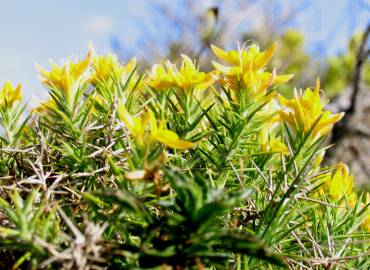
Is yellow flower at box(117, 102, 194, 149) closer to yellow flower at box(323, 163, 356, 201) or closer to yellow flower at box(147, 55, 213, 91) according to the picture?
yellow flower at box(147, 55, 213, 91)

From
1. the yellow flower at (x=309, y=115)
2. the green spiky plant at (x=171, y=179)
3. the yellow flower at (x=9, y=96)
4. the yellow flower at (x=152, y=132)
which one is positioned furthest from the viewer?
the yellow flower at (x=9, y=96)

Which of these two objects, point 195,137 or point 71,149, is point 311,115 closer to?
point 195,137

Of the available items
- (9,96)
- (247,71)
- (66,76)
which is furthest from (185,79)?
(9,96)

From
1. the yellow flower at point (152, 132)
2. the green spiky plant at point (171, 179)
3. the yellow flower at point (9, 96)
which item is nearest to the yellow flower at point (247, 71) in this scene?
the green spiky plant at point (171, 179)

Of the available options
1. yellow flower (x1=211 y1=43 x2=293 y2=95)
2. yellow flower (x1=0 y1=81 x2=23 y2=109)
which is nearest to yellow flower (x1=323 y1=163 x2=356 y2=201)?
yellow flower (x1=211 y1=43 x2=293 y2=95)

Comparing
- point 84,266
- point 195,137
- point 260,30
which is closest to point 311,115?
point 195,137

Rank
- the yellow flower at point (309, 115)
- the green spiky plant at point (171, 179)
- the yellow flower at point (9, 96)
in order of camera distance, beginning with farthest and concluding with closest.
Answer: the yellow flower at point (9, 96)
the yellow flower at point (309, 115)
the green spiky plant at point (171, 179)

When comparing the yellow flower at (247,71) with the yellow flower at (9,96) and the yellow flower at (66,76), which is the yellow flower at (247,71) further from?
the yellow flower at (9,96)
